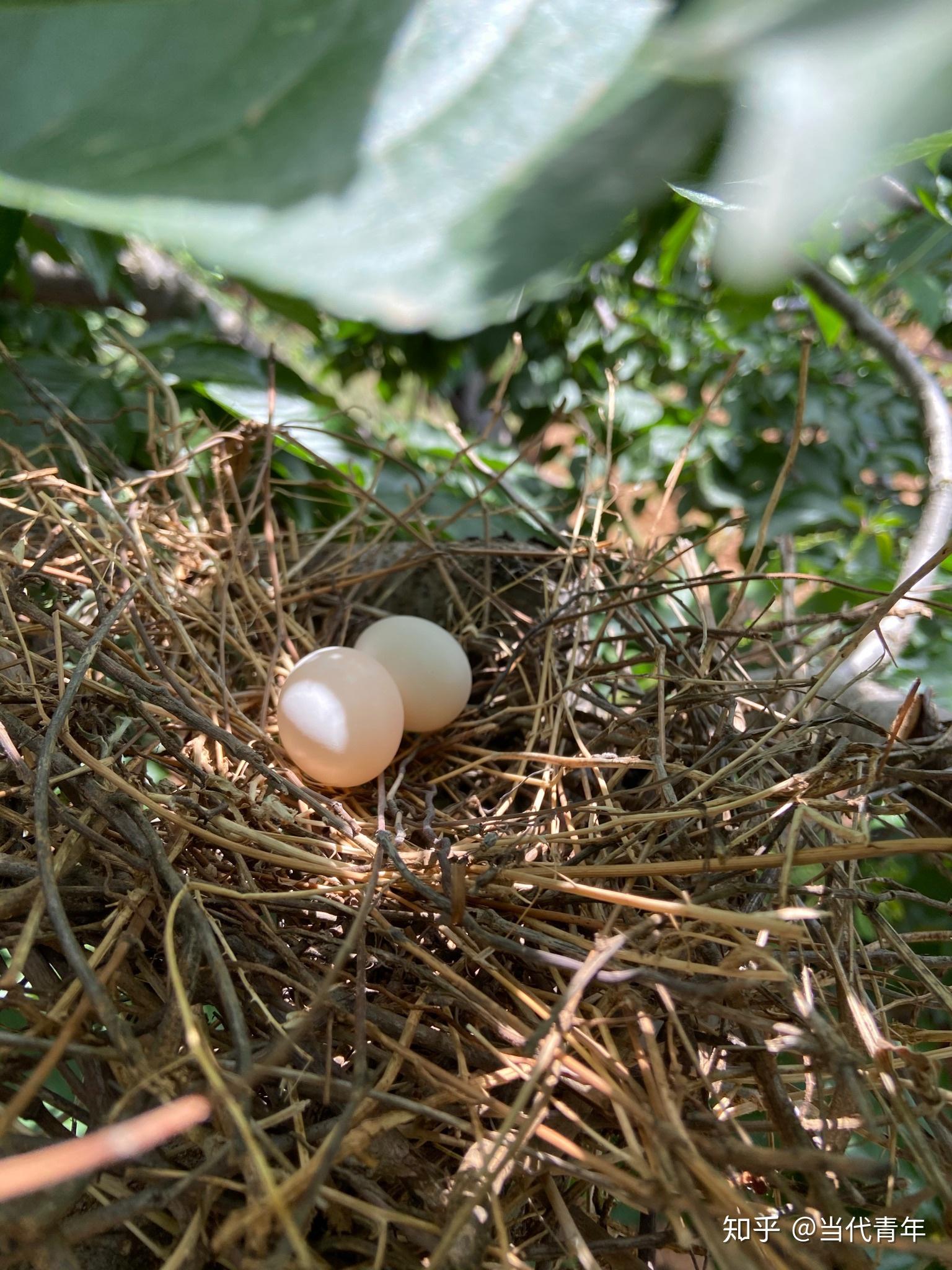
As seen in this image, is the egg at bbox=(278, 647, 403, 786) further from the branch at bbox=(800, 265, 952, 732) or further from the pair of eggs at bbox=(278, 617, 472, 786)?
the branch at bbox=(800, 265, 952, 732)

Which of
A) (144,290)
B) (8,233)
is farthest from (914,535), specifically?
(144,290)

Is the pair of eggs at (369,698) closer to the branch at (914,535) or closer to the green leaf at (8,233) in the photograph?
the branch at (914,535)

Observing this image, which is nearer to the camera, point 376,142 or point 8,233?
point 376,142

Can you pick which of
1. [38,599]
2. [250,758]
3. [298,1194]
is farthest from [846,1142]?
[38,599]

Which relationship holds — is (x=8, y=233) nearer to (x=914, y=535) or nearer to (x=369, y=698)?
(x=369, y=698)

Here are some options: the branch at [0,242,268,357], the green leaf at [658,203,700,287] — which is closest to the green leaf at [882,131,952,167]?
the green leaf at [658,203,700,287]

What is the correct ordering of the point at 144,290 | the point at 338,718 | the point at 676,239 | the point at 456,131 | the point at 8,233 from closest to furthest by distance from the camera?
1. the point at 456,131
2. the point at 338,718
3. the point at 8,233
4. the point at 676,239
5. the point at 144,290

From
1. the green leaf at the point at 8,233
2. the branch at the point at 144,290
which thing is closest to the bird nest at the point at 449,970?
the green leaf at the point at 8,233
